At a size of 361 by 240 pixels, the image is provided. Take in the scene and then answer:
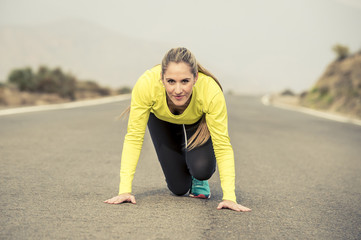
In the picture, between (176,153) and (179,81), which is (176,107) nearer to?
(179,81)

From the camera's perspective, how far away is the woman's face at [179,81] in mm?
3580

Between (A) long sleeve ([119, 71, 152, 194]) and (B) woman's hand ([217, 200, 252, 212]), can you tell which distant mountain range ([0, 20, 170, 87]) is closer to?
(A) long sleeve ([119, 71, 152, 194])

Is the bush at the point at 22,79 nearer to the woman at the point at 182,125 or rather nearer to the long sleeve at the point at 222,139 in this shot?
the woman at the point at 182,125

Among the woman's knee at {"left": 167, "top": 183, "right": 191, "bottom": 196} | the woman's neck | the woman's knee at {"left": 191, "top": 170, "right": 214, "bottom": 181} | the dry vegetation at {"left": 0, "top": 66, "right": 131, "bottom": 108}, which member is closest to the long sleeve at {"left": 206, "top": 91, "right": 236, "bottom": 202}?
the woman's neck

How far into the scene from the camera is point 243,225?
3.56 m

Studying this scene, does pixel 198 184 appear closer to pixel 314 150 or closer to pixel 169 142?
pixel 169 142

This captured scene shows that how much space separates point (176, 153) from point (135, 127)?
0.81m

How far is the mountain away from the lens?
18875 millimetres

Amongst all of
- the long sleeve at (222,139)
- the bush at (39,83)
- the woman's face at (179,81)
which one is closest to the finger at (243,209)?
the long sleeve at (222,139)

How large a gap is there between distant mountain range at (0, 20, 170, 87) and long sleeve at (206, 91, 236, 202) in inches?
5154

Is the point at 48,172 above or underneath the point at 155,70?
underneath

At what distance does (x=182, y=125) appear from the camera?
15.0 feet

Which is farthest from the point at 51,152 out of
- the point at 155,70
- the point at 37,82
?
the point at 37,82

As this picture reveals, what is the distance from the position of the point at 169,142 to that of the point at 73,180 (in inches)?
51.4
